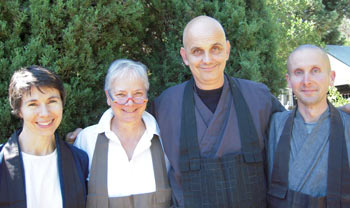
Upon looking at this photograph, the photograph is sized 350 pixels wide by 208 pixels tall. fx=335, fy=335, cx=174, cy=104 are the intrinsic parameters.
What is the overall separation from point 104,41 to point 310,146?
1843mm

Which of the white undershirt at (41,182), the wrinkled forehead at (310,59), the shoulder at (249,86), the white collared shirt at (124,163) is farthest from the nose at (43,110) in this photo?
the wrinkled forehead at (310,59)

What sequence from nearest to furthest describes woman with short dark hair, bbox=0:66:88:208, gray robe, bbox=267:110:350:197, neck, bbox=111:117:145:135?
woman with short dark hair, bbox=0:66:88:208
gray robe, bbox=267:110:350:197
neck, bbox=111:117:145:135

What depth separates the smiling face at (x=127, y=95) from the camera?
235 centimetres

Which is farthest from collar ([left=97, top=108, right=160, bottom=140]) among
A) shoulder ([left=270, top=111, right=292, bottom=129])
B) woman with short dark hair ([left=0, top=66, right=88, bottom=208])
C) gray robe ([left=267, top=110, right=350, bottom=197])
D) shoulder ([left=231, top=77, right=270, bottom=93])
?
gray robe ([left=267, top=110, right=350, bottom=197])

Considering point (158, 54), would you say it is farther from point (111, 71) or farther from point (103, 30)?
point (111, 71)

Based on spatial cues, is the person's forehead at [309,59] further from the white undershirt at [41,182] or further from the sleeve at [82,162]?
the white undershirt at [41,182]

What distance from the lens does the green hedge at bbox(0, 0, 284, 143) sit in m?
2.50

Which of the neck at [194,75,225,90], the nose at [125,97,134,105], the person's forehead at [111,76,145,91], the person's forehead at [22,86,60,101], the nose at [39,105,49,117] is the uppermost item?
the person's forehead at [111,76,145,91]

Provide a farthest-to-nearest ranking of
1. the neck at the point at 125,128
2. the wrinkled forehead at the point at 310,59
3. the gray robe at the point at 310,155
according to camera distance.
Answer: the neck at the point at 125,128
the wrinkled forehead at the point at 310,59
the gray robe at the point at 310,155

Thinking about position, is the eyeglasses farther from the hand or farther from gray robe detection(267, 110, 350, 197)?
gray robe detection(267, 110, 350, 197)

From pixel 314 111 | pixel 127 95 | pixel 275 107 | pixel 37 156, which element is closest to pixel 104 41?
pixel 127 95

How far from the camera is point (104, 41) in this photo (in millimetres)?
2893

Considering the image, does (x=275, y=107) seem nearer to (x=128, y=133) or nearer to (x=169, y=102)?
(x=169, y=102)

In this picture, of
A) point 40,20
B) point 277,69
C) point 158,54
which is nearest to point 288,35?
point 277,69
